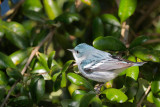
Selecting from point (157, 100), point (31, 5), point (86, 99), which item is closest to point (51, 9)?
point (31, 5)

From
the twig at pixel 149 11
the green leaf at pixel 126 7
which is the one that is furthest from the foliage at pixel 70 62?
the twig at pixel 149 11

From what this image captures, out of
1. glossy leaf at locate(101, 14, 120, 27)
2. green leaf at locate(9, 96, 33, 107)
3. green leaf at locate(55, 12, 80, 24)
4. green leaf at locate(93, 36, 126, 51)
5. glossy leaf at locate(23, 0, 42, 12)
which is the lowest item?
green leaf at locate(9, 96, 33, 107)

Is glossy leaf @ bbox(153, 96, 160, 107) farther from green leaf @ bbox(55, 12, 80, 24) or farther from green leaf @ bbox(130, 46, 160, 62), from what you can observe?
green leaf @ bbox(55, 12, 80, 24)

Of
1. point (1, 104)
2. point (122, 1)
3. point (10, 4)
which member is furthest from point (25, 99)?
point (10, 4)

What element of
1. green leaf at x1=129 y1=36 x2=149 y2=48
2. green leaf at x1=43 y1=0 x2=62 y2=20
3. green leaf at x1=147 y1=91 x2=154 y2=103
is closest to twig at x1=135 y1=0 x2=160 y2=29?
green leaf at x1=43 y1=0 x2=62 y2=20

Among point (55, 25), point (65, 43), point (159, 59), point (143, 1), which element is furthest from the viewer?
point (143, 1)

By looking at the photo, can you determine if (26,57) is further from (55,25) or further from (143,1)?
(143,1)

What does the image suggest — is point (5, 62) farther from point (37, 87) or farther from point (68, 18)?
point (68, 18)
